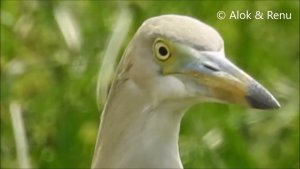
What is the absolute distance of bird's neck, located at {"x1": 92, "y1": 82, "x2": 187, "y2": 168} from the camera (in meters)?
2.36

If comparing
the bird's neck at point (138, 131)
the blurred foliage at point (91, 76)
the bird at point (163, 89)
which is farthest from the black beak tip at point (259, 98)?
the blurred foliage at point (91, 76)

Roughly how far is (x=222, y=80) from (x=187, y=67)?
0.26 feet

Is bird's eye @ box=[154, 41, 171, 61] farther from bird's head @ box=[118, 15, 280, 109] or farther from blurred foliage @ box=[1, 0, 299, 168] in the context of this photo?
blurred foliage @ box=[1, 0, 299, 168]

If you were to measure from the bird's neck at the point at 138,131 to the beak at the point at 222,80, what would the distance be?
6 centimetres

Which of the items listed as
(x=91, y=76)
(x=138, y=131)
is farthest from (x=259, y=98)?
(x=91, y=76)

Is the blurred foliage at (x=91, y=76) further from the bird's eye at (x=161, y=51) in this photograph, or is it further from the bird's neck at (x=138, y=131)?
the bird's eye at (x=161, y=51)

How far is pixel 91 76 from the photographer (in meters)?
3.61

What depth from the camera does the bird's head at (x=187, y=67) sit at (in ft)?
7.36

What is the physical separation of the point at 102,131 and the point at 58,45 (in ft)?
4.67

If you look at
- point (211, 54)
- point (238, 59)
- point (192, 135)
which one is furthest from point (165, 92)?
point (238, 59)

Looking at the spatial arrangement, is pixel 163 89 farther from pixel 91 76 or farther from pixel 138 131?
pixel 91 76

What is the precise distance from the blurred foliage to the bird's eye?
44.4 inches

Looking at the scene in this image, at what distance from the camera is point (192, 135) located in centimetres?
350

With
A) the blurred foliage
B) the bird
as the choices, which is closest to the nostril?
the bird
